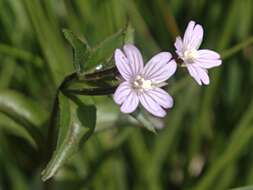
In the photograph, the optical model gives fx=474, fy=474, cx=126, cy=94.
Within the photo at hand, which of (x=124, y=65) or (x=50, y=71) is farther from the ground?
(x=50, y=71)

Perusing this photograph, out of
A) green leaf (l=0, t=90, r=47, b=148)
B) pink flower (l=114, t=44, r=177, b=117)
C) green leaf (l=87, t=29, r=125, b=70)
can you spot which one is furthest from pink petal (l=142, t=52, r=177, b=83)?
green leaf (l=0, t=90, r=47, b=148)

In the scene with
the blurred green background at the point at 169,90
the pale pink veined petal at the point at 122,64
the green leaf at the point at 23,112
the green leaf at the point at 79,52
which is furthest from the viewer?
the blurred green background at the point at 169,90

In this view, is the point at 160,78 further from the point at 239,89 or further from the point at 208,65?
the point at 239,89

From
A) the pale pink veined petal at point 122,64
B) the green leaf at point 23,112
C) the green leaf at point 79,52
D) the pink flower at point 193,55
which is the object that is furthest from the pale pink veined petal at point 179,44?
the green leaf at point 23,112

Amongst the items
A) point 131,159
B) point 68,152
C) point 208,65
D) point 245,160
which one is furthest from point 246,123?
point 68,152

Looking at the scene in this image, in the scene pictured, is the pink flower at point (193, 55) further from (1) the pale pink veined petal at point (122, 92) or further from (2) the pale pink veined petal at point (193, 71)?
(1) the pale pink veined petal at point (122, 92)

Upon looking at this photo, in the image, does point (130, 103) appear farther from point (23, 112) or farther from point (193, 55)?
point (23, 112)

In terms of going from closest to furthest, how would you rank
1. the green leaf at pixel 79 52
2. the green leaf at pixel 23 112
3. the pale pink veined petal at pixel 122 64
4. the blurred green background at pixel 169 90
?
the pale pink veined petal at pixel 122 64, the green leaf at pixel 79 52, the green leaf at pixel 23 112, the blurred green background at pixel 169 90
